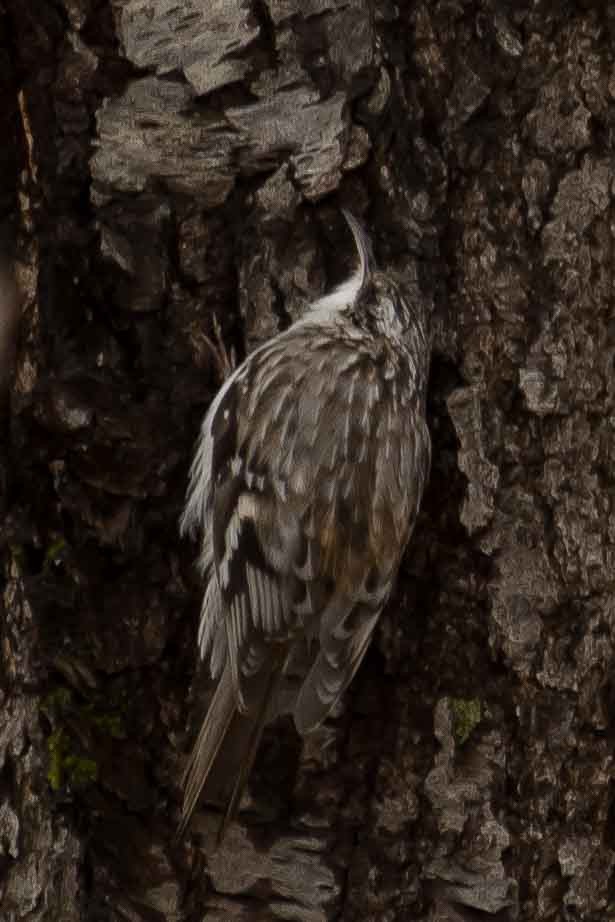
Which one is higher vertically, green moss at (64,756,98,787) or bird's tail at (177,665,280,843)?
bird's tail at (177,665,280,843)

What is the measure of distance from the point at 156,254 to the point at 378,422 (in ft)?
1.58

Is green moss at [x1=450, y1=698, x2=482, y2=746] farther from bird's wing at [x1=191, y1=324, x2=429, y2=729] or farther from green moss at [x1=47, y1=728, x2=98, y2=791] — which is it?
green moss at [x1=47, y1=728, x2=98, y2=791]

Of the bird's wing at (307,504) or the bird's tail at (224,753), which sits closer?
the bird's tail at (224,753)

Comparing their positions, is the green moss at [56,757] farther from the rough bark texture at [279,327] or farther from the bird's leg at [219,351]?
the bird's leg at [219,351]

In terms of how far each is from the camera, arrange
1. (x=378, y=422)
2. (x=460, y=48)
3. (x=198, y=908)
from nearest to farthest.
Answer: (x=460, y=48) < (x=198, y=908) < (x=378, y=422)

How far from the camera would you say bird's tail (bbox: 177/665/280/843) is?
64.9 inches


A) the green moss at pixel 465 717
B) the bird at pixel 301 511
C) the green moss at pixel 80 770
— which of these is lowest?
the green moss at pixel 80 770

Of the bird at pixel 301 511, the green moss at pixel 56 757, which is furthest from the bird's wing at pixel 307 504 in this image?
the green moss at pixel 56 757

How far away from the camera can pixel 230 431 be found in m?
1.86

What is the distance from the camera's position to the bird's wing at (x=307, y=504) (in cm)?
175

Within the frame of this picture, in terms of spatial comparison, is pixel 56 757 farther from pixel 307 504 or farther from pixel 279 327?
pixel 279 327

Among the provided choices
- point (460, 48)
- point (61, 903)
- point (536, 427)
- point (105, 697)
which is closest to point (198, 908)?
point (61, 903)

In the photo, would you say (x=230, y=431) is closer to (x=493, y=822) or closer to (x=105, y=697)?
(x=105, y=697)

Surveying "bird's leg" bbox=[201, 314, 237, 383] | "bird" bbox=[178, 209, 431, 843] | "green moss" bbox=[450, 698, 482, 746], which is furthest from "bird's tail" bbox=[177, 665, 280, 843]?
"bird's leg" bbox=[201, 314, 237, 383]
